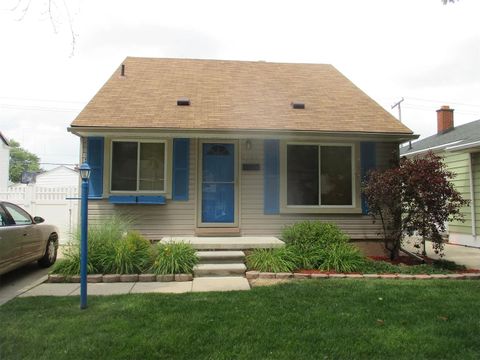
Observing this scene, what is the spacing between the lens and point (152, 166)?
912 cm

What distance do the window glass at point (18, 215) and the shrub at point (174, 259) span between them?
243cm

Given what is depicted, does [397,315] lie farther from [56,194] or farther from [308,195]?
[56,194]

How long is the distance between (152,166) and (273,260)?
12.3ft

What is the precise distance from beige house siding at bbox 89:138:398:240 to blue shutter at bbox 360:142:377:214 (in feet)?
0.48

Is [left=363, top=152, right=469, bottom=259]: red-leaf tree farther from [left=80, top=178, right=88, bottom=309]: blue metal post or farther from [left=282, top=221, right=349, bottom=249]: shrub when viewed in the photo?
[left=80, top=178, right=88, bottom=309]: blue metal post

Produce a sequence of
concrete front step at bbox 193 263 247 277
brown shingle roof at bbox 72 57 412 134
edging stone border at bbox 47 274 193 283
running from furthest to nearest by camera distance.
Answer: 1. brown shingle roof at bbox 72 57 412 134
2. concrete front step at bbox 193 263 247 277
3. edging stone border at bbox 47 274 193 283

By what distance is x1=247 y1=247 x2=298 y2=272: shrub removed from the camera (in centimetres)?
697

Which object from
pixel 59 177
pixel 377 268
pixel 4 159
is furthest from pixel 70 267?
pixel 59 177

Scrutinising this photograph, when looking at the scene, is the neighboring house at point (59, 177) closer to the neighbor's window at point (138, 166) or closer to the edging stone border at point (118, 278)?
the neighbor's window at point (138, 166)

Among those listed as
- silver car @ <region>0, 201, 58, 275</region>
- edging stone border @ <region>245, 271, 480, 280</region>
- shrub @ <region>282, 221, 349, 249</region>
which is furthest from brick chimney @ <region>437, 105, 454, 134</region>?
silver car @ <region>0, 201, 58, 275</region>

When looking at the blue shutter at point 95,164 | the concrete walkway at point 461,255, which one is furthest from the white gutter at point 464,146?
the blue shutter at point 95,164

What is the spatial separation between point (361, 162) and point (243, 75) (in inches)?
190

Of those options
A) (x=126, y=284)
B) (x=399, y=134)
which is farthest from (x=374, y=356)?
(x=399, y=134)

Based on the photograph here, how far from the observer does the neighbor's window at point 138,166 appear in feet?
29.6
